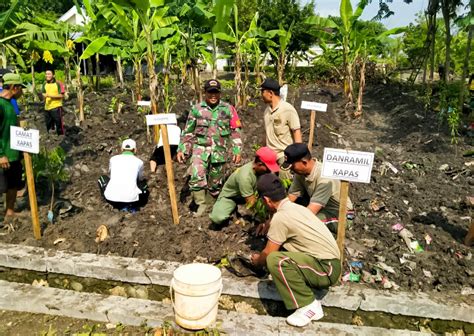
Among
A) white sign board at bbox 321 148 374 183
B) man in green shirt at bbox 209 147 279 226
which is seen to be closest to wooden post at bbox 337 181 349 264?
white sign board at bbox 321 148 374 183

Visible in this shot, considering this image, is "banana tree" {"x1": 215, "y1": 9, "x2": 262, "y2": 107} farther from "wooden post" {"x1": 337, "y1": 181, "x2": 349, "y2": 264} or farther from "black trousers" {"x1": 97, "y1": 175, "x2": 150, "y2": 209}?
"wooden post" {"x1": 337, "y1": 181, "x2": 349, "y2": 264}

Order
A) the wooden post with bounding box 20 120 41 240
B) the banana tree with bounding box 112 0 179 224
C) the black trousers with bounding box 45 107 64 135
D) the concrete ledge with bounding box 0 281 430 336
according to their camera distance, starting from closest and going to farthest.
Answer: the concrete ledge with bounding box 0 281 430 336, the wooden post with bounding box 20 120 41 240, the banana tree with bounding box 112 0 179 224, the black trousers with bounding box 45 107 64 135

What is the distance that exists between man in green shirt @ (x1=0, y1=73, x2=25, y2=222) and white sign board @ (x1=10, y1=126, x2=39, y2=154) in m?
0.39

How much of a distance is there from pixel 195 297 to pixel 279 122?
103 inches

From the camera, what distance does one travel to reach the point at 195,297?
306cm

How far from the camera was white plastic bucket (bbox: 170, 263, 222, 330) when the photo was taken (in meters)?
3.06

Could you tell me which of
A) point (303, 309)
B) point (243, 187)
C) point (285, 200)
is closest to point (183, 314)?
point (303, 309)

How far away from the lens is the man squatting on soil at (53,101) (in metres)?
8.22

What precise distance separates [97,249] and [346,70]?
1039 cm

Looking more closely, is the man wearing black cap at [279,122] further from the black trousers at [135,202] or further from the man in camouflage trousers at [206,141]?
the black trousers at [135,202]

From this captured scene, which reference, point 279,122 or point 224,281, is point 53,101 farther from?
point 224,281

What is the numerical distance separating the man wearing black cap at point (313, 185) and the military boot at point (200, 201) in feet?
4.54

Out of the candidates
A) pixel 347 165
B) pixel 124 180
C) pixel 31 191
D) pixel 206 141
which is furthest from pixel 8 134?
pixel 347 165

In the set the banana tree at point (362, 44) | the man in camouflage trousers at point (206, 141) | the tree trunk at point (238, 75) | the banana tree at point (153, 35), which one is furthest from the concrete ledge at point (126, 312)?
the banana tree at point (362, 44)
